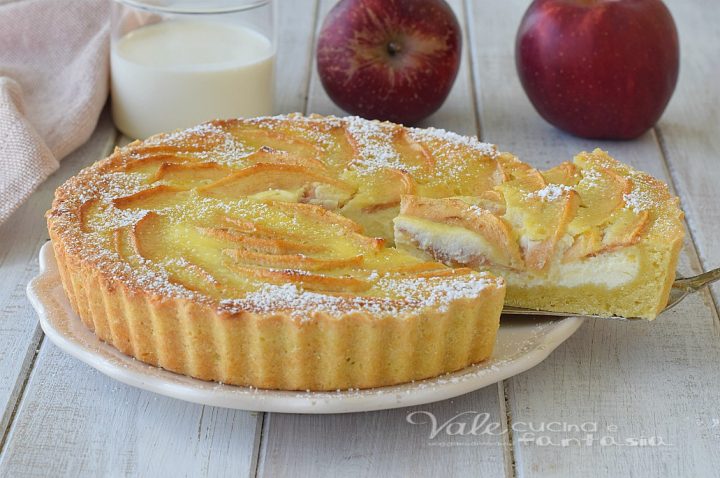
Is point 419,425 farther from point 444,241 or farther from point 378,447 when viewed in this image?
point 444,241

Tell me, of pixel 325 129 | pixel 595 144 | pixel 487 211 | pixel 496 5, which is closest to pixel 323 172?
pixel 325 129

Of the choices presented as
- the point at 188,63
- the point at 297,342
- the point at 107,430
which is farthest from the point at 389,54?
the point at 107,430

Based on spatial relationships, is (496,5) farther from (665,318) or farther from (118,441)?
(118,441)

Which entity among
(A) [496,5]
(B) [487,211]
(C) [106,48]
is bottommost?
(A) [496,5]

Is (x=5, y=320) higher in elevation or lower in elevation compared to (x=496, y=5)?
higher

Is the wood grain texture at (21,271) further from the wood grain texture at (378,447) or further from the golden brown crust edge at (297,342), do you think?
the wood grain texture at (378,447)

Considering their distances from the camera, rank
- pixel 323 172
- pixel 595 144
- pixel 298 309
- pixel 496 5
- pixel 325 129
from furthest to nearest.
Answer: pixel 496 5 < pixel 595 144 < pixel 325 129 < pixel 323 172 < pixel 298 309

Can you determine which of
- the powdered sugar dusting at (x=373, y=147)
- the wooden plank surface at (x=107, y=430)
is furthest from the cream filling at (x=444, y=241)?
the wooden plank surface at (x=107, y=430)
